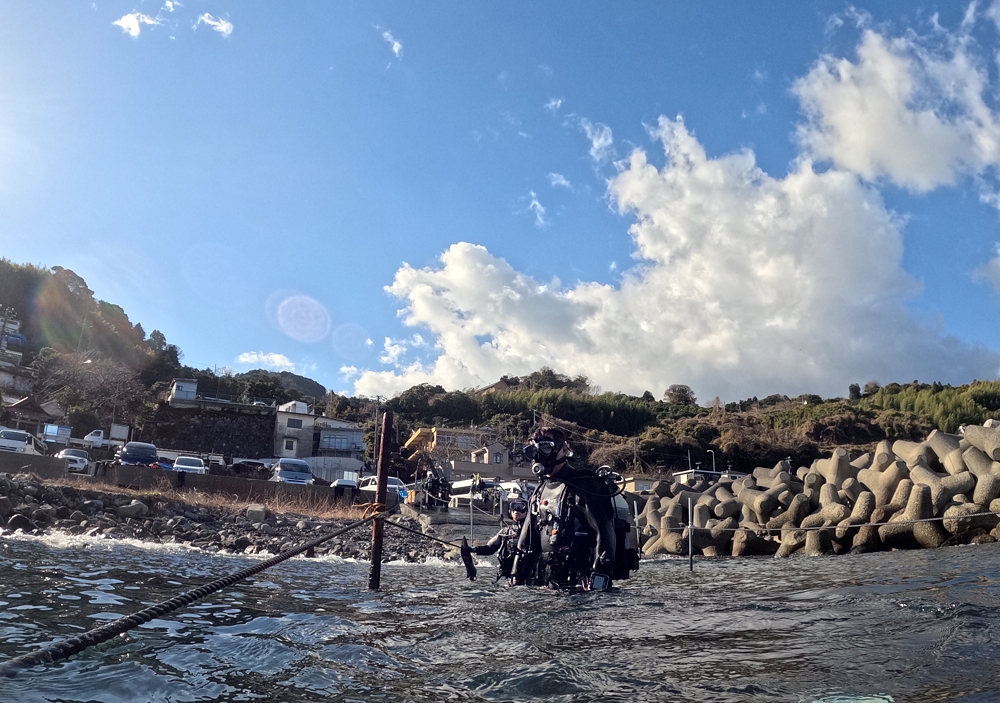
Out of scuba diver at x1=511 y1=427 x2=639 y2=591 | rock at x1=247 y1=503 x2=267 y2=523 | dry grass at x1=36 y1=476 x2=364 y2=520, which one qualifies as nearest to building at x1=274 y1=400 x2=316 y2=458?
dry grass at x1=36 y1=476 x2=364 y2=520

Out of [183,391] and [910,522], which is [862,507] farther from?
[183,391]

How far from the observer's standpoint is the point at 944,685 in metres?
3.74

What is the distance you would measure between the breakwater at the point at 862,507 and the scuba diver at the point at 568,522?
16.3 ft

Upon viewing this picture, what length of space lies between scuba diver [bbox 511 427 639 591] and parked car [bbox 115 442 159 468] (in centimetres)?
2008

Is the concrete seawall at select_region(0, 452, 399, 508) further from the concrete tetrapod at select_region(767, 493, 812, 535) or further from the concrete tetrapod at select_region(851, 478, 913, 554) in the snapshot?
the concrete tetrapod at select_region(851, 478, 913, 554)

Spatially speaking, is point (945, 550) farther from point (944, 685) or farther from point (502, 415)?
point (502, 415)

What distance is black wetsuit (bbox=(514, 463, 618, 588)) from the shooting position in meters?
8.74

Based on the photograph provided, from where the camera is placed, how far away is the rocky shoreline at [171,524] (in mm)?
14688

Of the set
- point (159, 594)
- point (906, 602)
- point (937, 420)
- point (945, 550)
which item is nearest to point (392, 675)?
point (159, 594)

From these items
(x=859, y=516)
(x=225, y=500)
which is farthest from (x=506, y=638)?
(x=225, y=500)

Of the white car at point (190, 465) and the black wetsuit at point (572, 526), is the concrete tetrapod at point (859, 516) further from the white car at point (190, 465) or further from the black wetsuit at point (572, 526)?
the white car at point (190, 465)

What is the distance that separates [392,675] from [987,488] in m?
13.1

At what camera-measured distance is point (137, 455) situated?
82.0 feet

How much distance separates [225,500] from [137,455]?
5.93 meters
